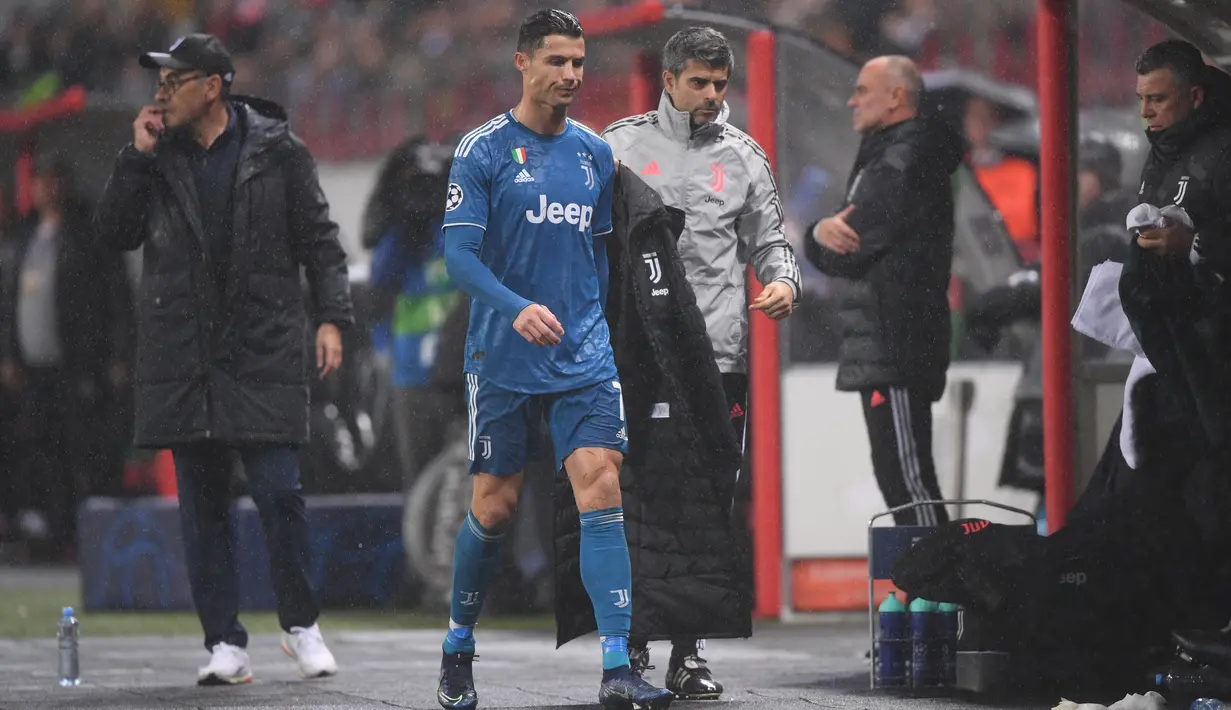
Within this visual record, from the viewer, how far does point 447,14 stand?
627 inches

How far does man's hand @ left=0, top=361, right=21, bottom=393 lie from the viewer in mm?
14195

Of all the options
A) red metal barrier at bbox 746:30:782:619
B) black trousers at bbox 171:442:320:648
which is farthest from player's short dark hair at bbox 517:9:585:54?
red metal barrier at bbox 746:30:782:619

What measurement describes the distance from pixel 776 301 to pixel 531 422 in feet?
2.57

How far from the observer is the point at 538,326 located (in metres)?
5.42

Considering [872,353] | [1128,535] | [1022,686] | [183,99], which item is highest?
[183,99]

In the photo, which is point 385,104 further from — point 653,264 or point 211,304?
point 653,264

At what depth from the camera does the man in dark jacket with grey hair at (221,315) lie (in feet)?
22.9

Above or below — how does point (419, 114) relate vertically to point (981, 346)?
above

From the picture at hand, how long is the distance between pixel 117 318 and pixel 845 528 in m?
5.45

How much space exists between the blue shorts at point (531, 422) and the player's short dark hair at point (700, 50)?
1.12 m

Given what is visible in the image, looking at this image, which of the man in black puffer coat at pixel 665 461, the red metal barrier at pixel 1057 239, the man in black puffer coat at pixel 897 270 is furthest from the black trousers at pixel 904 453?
the man in black puffer coat at pixel 665 461

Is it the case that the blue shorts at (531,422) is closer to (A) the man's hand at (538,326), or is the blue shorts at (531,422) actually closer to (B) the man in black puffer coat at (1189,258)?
(A) the man's hand at (538,326)

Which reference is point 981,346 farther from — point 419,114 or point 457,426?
point 419,114

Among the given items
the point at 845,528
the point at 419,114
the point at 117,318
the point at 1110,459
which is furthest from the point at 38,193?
the point at 1110,459
